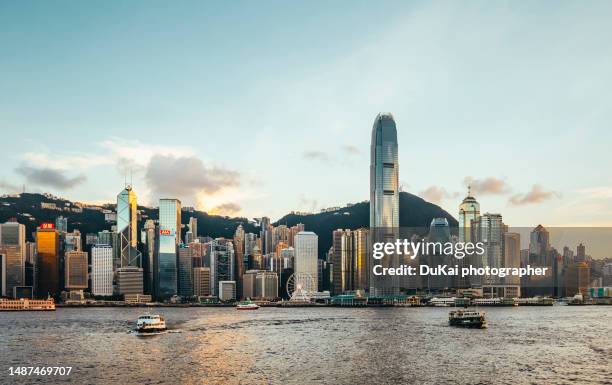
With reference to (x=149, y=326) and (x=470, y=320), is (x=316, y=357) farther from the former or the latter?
(x=470, y=320)

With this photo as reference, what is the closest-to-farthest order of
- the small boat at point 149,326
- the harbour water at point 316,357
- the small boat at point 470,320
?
1. the harbour water at point 316,357
2. the small boat at point 149,326
3. the small boat at point 470,320

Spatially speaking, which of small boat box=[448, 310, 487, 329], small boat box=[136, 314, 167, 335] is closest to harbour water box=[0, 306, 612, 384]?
small boat box=[136, 314, 167, 335]

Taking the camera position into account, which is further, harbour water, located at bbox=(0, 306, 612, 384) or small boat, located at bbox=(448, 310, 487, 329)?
small boat, located at bbox=(448, 310, 487, 329)

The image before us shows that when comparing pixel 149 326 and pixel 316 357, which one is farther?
pixel 149 326

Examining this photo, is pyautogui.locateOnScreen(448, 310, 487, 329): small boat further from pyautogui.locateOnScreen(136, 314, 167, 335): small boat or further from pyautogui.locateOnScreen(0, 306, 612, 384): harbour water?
pyautogui.locateOnScreen(136, 314, 167, 335): small boat

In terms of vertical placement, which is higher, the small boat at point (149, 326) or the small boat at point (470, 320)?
the small boat at point (149, 326)

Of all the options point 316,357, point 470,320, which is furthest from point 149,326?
point 470,320

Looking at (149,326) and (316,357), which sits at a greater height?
(316,357)

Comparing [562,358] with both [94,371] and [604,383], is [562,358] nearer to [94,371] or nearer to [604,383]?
[604,383]

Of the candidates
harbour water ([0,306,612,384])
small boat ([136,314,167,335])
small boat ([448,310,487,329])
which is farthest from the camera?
small boat ([448,310,487,329])

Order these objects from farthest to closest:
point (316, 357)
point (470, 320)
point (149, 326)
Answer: point (470, 320), point (149, 326), point (316, 357)

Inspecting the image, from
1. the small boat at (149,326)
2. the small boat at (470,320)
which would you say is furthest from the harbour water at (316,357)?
the small boat at (470,320)

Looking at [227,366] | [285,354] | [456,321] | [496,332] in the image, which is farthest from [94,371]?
[456,321]

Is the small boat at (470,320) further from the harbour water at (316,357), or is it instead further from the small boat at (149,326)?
the small boat at (149,326)
